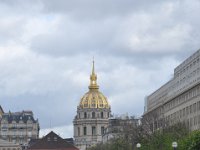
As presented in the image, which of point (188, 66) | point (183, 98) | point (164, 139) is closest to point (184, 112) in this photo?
point (183, 98)

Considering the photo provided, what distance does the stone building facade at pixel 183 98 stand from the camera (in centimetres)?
14100

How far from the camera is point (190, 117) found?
478 feet

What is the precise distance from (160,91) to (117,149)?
186ft

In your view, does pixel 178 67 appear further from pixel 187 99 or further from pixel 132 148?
pixel 132 148

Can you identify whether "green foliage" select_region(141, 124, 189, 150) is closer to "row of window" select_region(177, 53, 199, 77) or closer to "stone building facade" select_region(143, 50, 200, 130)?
"stone building facade" select_region(143, 50, 200, 130)

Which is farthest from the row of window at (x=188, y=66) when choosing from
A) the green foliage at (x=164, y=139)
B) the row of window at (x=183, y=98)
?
the green foliage at (x=164, y=139)

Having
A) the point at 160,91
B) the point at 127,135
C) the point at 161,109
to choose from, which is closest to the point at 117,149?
the point at 127,135

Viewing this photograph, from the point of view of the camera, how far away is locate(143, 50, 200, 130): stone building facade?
141 m

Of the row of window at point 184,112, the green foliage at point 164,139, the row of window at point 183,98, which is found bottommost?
the green foliage at point 164,139

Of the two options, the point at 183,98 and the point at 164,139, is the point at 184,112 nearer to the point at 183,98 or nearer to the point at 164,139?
the point at 183,98

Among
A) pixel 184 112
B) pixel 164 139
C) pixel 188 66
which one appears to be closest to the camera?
pixel 164 139

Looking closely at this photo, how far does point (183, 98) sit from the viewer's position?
152m

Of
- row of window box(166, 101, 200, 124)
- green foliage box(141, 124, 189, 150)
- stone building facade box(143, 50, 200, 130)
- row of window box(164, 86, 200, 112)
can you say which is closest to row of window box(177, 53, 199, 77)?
stone building facade box(143, 50, 200, 130)

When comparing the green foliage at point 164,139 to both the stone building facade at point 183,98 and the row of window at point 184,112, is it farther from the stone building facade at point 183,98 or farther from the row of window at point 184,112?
the row of window at point 184,112
